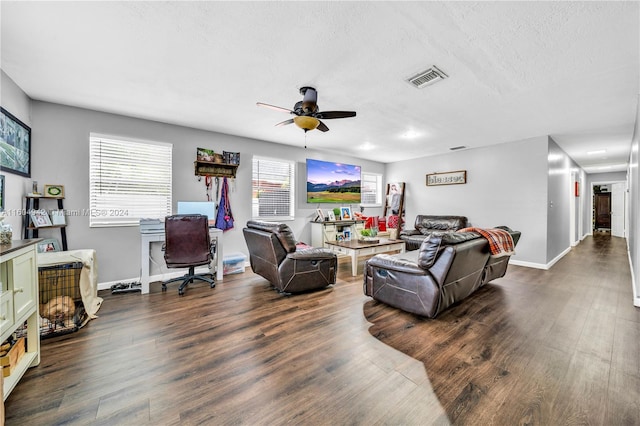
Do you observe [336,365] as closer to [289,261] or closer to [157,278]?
[289,261]

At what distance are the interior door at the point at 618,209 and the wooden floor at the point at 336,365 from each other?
9.44 meters

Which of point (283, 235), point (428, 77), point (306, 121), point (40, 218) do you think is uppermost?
point (428, 77)

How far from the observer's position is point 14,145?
107 inches

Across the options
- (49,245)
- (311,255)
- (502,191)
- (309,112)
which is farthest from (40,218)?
(502,191)

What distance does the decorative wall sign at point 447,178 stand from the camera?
593cm

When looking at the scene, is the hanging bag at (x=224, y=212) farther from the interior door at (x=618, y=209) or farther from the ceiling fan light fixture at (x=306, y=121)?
the interior door at (x=618, y=209)

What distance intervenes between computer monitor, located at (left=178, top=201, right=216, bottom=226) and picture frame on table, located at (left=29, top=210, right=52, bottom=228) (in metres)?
1.43

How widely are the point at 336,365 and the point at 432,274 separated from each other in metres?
A: 1.28

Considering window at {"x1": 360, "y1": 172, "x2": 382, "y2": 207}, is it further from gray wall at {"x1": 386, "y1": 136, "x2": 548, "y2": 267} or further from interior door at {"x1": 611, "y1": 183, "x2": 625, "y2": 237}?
interior door at {"x1": 611, "y1": 183, "x2": 625, "y2": 237}

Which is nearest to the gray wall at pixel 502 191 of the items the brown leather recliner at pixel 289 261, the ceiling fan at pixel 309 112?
the brown leather recliner at pixel 289 261

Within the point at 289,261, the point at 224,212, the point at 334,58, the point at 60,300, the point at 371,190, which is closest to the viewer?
the point at 334,58

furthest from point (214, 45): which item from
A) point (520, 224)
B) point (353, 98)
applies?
point (520, 224)

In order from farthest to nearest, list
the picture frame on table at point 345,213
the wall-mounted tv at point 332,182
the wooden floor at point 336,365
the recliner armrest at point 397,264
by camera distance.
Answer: the picture frame on table at point 345,213, the wall-mounted tv at point 332,182, the recliner armrest at point 397,264, the wooden floor at point 336,365

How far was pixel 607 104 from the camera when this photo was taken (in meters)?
3.20
